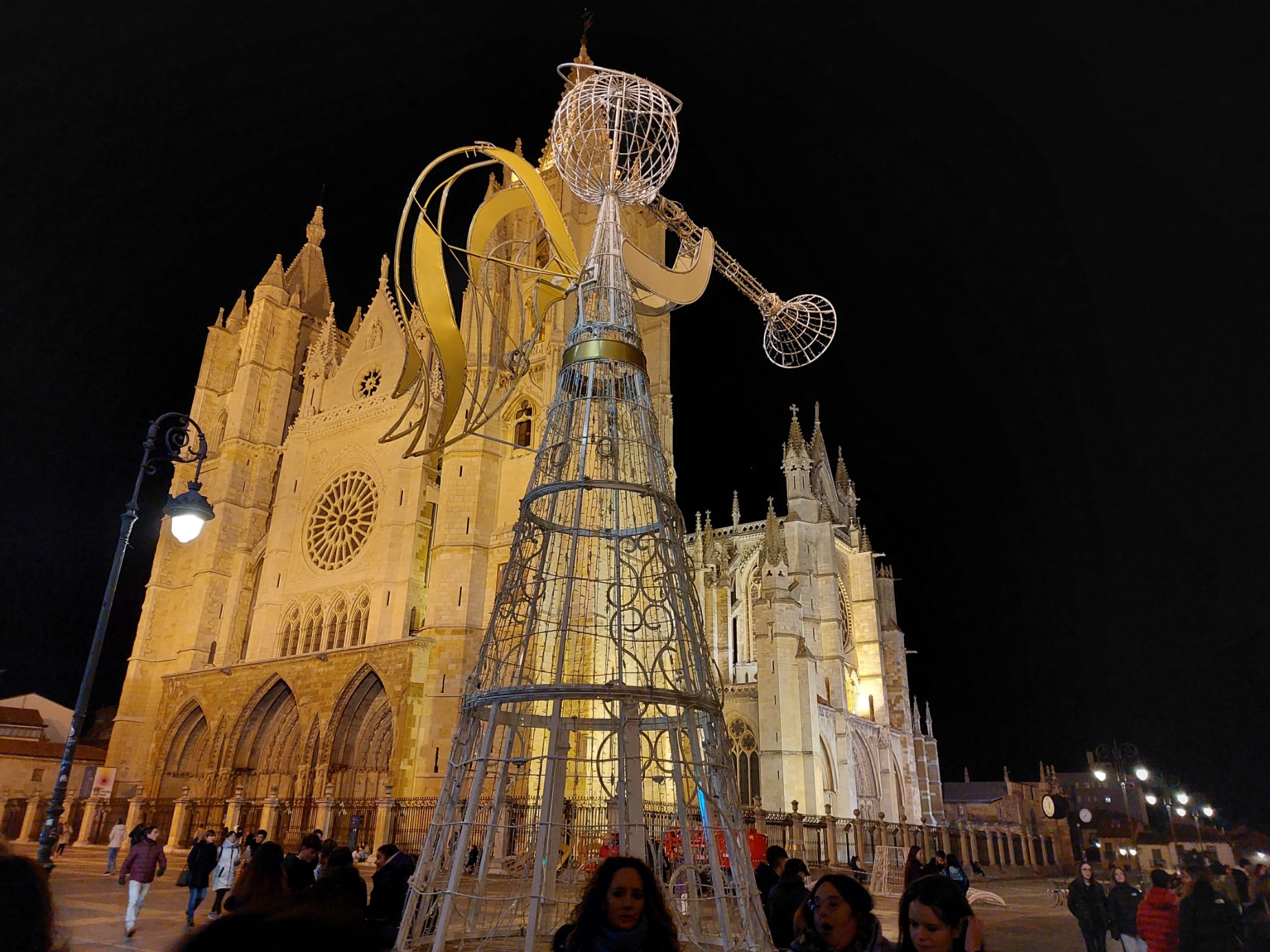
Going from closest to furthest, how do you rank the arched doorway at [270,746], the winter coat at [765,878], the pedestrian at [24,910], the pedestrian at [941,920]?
the pedestrian at [24,910] < the pedestrian at [941,920] < the winter coat at [765,878] < the arched doorway at [270,746]

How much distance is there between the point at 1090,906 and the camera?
8.62 m

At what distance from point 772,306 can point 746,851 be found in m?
9.52

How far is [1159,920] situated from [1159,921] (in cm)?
1

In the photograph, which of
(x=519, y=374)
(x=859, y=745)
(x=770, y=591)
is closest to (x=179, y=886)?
(x=519, y=374)

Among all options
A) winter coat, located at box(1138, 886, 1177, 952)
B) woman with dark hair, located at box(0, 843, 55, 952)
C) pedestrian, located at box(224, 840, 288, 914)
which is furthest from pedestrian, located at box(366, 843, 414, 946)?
winter coat, located at box(1138, 886, 1177, 952)

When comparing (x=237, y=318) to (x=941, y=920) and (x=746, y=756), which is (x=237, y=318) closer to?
(x=746, y=756)

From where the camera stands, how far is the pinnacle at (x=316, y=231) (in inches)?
1446

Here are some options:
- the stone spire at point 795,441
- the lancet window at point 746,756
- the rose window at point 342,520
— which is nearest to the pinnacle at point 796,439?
the stone spire at point 795,441

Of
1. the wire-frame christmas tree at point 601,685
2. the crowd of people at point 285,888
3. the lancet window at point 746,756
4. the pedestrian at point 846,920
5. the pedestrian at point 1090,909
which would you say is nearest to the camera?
the crowd of people at point 285,888

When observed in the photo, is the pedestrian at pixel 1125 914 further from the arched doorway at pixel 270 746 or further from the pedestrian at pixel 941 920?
the arched doorway at pixel 270 746

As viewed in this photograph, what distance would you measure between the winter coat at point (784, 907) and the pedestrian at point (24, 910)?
4541 millimetres

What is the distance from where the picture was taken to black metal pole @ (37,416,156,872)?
6781mm

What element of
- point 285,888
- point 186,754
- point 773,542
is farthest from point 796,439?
point 285,888

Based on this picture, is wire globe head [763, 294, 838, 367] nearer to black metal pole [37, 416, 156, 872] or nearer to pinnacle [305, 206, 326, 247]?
black metal pole [37, 416, 156, 872]
